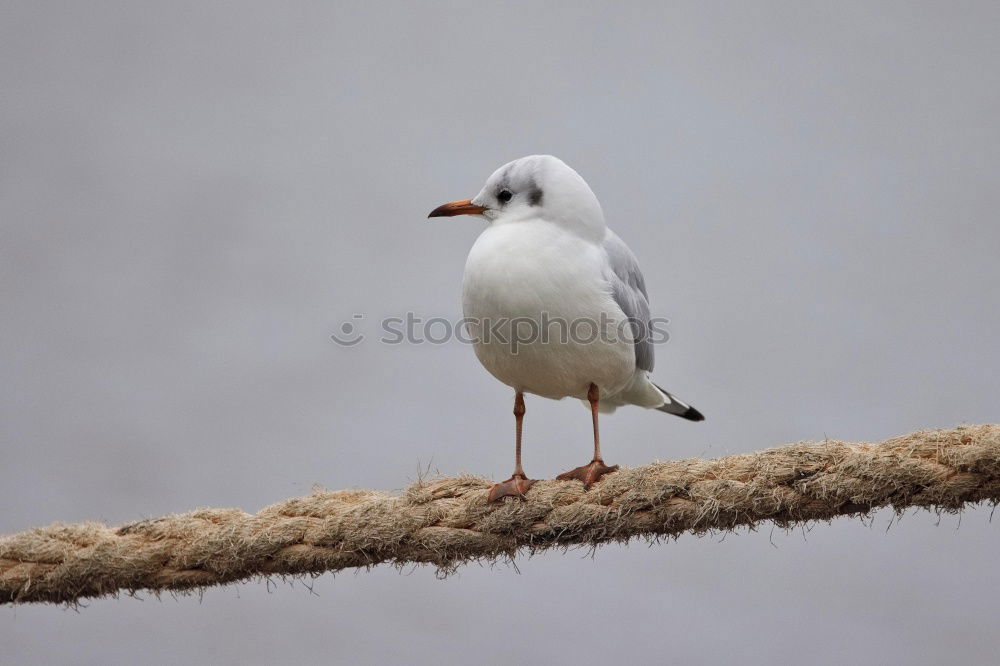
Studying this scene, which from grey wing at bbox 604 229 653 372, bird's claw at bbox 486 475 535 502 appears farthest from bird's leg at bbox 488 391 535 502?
grey wing at bbox 604 229 653 372

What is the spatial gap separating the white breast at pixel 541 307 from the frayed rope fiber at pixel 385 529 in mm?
297

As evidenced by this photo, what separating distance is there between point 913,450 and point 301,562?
1336mm

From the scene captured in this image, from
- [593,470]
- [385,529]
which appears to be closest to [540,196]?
[593,470]

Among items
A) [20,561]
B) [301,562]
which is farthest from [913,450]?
[20,561]

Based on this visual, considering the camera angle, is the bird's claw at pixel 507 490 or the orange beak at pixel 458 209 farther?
the orange beak at pixel 458 209

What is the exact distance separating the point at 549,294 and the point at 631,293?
0.33 meters

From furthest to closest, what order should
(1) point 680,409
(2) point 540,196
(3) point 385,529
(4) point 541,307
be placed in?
(1) point 680,409, (2) point 540,196, (4) point 541,307, (3) point 385,529

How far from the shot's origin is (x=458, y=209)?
306cm

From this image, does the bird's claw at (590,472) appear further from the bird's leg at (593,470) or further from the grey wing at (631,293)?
the grey wing at (631,293)

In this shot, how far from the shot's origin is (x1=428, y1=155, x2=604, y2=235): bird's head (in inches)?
117

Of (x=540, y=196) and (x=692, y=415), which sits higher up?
(x=540, y=196)

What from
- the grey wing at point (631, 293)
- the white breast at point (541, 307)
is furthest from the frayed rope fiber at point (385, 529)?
the grey wing at point (631, 293)

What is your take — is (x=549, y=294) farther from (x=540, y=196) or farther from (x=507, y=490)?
(x=507, y=490)

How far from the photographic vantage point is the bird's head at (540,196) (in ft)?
9.74
